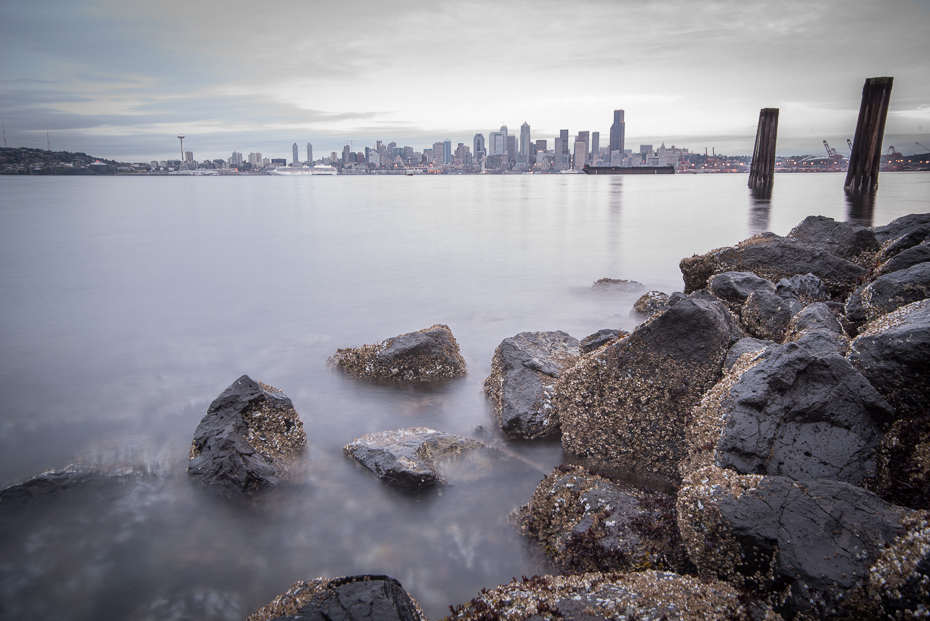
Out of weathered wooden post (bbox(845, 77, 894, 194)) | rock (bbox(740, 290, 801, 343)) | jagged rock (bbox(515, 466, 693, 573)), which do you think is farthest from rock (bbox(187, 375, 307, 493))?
weathered wooden post (bbox(845, 77, 894, 194))

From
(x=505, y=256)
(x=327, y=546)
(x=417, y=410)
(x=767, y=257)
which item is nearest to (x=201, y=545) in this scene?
(x=327, y=546)

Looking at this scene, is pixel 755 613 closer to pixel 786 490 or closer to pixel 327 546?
pixel 786 490

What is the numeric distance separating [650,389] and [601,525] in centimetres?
167

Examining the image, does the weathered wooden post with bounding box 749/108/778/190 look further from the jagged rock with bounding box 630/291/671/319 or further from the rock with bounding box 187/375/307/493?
the rock with bounding box 187/375/307/493

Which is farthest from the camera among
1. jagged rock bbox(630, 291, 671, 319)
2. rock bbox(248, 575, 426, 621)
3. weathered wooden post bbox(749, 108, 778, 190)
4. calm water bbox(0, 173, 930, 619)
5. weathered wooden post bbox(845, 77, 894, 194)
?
weathered wooden post bbox(749, 108, 778, 190)

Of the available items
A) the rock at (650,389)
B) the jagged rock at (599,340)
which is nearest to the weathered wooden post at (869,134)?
the jagged rock at (599,340)

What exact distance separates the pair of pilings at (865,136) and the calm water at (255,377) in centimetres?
1101

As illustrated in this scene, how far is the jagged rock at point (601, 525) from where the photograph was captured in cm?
392

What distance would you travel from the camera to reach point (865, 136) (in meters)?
27.1

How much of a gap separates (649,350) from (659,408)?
0.60 metres

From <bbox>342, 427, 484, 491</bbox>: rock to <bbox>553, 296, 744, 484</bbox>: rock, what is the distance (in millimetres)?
1383

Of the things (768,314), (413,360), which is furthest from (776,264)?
(413,360)

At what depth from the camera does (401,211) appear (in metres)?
41.9

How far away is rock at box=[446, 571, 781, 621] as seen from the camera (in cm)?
307
